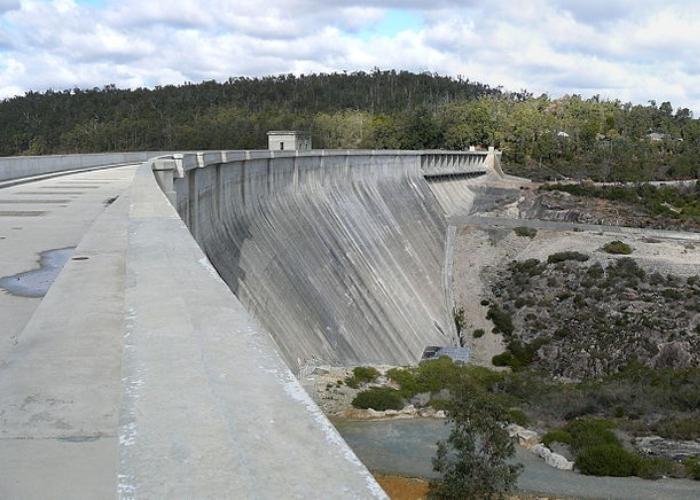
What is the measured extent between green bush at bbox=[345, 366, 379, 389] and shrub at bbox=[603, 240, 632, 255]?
89.2 ft

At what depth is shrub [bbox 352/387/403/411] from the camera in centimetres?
1870

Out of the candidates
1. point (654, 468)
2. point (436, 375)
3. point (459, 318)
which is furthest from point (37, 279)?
point (459, 318)

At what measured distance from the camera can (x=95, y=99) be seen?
120875mm

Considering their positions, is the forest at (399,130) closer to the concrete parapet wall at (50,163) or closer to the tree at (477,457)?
the concrete parapet wall at (50,163)

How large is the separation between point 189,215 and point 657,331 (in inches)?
1009

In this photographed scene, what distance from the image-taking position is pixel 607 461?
1450cm

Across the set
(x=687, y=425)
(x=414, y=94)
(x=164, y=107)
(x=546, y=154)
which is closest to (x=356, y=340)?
(x=687, y=425)

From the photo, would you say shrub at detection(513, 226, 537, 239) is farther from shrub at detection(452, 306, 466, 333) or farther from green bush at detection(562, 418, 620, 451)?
green bush at detection(562, 418, 620, 451)

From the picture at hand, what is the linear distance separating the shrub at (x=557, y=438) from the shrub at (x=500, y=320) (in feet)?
73.2

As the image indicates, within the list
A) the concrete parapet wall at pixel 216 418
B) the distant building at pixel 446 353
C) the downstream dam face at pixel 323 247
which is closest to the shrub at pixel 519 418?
the downstream dam face at pixel 323 247

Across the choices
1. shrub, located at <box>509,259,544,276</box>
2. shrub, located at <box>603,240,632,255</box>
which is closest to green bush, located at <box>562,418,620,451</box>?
shrub, located at <box>509,259,544,276</box>

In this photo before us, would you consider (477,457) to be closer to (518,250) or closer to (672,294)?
(672,294)

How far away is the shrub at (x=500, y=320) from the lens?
38.7 meters

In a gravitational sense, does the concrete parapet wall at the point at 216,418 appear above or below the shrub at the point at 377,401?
above
